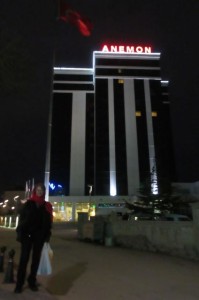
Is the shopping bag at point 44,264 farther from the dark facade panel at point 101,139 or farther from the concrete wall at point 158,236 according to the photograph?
the dark facade panel at point 101,139

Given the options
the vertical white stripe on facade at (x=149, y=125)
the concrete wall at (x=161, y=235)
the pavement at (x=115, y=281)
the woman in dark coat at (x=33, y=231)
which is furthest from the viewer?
the vertical white stripe on facade at (x=149, y=125)

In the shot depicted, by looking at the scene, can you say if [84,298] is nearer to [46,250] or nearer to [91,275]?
[46,250]

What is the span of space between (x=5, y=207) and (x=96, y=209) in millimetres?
35168

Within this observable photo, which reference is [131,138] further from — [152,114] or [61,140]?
[61,140]

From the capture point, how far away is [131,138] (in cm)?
6197

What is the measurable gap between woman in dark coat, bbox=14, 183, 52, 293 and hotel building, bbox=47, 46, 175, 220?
164ft

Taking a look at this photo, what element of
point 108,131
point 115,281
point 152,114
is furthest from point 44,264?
point 152,114

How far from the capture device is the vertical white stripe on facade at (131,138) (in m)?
59.5

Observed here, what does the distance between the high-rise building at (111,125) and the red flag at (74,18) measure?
154 feet

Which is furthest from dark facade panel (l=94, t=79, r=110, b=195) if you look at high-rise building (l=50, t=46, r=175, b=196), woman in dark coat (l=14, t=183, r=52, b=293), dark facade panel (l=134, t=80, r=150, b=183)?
woman in dark coat (l=14, t=183, r=52, b=293)

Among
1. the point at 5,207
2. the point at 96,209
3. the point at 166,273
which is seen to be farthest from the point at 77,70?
the point at 166,273

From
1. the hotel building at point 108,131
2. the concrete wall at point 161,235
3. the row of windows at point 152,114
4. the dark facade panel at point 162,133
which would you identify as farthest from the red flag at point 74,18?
the row of windows at point 152,114

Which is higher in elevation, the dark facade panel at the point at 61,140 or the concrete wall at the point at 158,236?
the dark facade panel at the point at 61,140

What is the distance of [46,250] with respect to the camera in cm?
601
